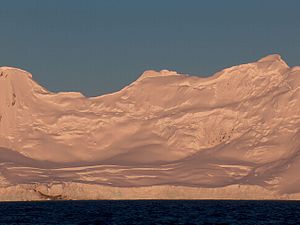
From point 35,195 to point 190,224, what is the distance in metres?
91.0

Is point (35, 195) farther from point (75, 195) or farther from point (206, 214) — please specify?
point (206, 214)

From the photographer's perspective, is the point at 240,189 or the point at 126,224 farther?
the point at 240,189

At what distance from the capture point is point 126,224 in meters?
114

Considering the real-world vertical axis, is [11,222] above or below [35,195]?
below

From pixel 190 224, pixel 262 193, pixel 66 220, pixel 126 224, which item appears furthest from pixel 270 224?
pixel 262 193

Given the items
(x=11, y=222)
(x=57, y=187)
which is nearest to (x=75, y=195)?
(x=57, y=187)

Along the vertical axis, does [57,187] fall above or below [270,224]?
above

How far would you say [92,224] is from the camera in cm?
11356

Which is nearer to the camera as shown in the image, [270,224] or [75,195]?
[270,224]

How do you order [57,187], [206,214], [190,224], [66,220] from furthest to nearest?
1. [57,187]
2. [206,214]
3. [66,220]
4. [190,224]

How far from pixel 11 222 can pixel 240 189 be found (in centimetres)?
8881

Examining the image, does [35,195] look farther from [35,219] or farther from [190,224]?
[190,224]

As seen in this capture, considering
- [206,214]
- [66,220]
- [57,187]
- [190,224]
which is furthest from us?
[57,187]

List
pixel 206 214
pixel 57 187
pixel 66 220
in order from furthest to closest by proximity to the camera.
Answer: pixel 57 187 → pixel 206 214 → pixel 66 220
